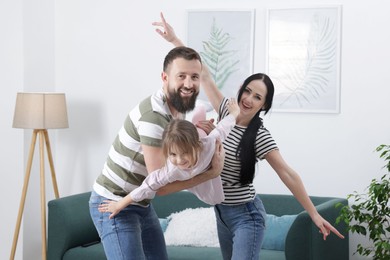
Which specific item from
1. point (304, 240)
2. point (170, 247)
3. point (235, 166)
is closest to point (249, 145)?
point (235, 166)

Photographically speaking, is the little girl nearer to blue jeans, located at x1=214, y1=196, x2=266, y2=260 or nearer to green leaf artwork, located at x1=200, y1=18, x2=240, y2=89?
blue jeans, located at x1=214, y1=196, x2=266, y2=260

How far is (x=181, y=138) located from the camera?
297cm

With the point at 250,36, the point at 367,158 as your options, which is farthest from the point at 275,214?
the point at 250,36

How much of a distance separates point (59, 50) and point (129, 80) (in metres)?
0.69

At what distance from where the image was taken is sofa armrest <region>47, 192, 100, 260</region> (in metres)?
5.34

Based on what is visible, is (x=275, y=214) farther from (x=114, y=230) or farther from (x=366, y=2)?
(x=114, y=230)

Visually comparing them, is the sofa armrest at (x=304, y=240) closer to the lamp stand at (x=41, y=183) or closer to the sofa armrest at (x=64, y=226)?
the sofa armrest at (x=64, y=226)

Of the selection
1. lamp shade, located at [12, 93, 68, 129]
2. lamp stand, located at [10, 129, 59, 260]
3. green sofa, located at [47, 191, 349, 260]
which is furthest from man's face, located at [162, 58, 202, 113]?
lamp stand, located at [10, 129, 59, 260]

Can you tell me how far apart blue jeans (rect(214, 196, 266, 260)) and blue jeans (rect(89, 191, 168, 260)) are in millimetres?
318

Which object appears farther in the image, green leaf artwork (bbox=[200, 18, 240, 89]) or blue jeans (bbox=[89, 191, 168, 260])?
green leaf artwork (bbox=[200, 18, 240, 89])

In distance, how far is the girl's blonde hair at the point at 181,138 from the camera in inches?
117

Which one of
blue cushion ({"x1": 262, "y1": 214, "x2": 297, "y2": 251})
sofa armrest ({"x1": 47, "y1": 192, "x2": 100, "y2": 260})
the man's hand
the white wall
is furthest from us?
the white wall

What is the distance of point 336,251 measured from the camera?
203 inches

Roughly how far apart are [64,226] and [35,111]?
3.04 feet
